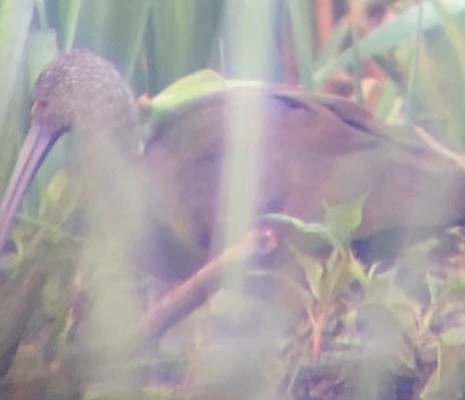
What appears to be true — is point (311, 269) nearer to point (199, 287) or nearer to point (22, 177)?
point (199, 287)

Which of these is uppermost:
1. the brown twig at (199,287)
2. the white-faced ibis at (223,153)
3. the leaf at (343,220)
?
the white-faced ibis at (223,153)

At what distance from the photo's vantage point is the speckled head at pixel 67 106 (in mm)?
661

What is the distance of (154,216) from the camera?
0.66 meters

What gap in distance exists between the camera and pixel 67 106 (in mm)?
662

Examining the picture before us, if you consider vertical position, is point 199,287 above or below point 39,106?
below

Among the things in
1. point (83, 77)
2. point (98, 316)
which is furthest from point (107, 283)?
point (83, 77)

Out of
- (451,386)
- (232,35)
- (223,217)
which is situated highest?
(232,35)

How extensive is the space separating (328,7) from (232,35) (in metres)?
0.07

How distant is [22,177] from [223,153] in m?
0.13

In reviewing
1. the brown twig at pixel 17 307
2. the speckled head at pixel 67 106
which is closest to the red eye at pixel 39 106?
the speckled head at pixel 67 106

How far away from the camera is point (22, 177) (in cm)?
66

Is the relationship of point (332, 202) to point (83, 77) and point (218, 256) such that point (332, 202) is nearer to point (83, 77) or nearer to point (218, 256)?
point (218, 256)

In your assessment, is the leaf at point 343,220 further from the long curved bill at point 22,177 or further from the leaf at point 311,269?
the long curved bill at point 22,177

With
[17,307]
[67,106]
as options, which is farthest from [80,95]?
[17,307]
